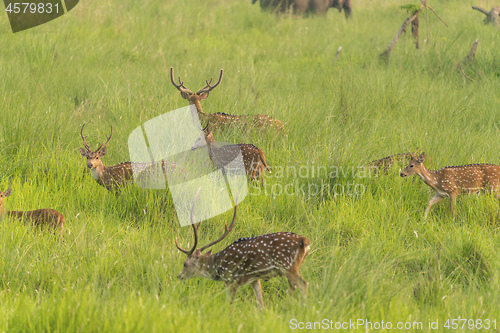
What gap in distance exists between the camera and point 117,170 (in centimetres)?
550

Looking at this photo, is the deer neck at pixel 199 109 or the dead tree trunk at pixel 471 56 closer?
the deer neck at pixel 199 109

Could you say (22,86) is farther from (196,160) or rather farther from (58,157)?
(196,160)

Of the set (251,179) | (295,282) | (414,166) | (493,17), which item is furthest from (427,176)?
(493,17)

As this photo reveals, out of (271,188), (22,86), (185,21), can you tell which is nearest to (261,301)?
(271,188)

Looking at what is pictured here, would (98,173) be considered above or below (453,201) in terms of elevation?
above

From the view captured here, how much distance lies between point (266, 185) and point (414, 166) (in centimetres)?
136

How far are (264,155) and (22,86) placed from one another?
11.9 feet

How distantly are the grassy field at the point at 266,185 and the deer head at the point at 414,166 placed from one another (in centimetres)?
14

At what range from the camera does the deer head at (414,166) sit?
5.22 meters

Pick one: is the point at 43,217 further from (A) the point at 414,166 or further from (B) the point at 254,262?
(A) the point at 414,166

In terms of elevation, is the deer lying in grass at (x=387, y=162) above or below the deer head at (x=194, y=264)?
below

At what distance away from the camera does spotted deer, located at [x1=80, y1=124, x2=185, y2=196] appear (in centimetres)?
526

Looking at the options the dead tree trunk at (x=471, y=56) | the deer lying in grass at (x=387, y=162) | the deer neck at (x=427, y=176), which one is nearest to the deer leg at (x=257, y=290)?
the deer lying in grass at (x=387, y=162)

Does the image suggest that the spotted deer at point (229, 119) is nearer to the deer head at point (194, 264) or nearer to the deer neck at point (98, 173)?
the deer neck at point (98, 173)
